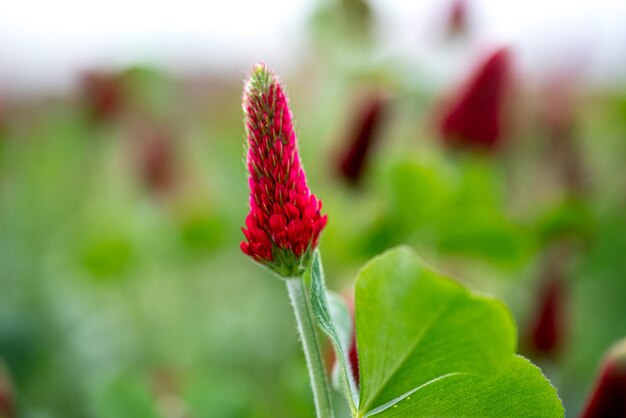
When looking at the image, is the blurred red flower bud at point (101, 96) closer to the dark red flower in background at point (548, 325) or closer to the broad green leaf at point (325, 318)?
the dark red flower in background at point (548, 325)

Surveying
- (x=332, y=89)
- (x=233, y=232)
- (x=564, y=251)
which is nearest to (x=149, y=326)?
(x=233, y=232)

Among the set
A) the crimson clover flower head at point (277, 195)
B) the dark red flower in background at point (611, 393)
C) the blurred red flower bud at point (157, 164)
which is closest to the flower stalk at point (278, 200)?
the crimson clover flower head at point (277, 195)

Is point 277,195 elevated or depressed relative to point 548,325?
elevated

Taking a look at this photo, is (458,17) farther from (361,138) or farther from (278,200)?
(278,200)

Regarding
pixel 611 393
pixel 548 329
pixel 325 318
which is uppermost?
pixel 325 318

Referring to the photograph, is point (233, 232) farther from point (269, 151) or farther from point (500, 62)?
point (269, 151)

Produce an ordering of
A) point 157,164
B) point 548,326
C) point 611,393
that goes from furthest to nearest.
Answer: point 157,164, point 548,326, point 611,393

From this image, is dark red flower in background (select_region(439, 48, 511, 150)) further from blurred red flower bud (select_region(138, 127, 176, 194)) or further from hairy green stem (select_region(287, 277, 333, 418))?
hairy green stem (select_region(287, 277, 333, 418))

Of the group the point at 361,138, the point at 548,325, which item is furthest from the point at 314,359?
the point at 361,138
